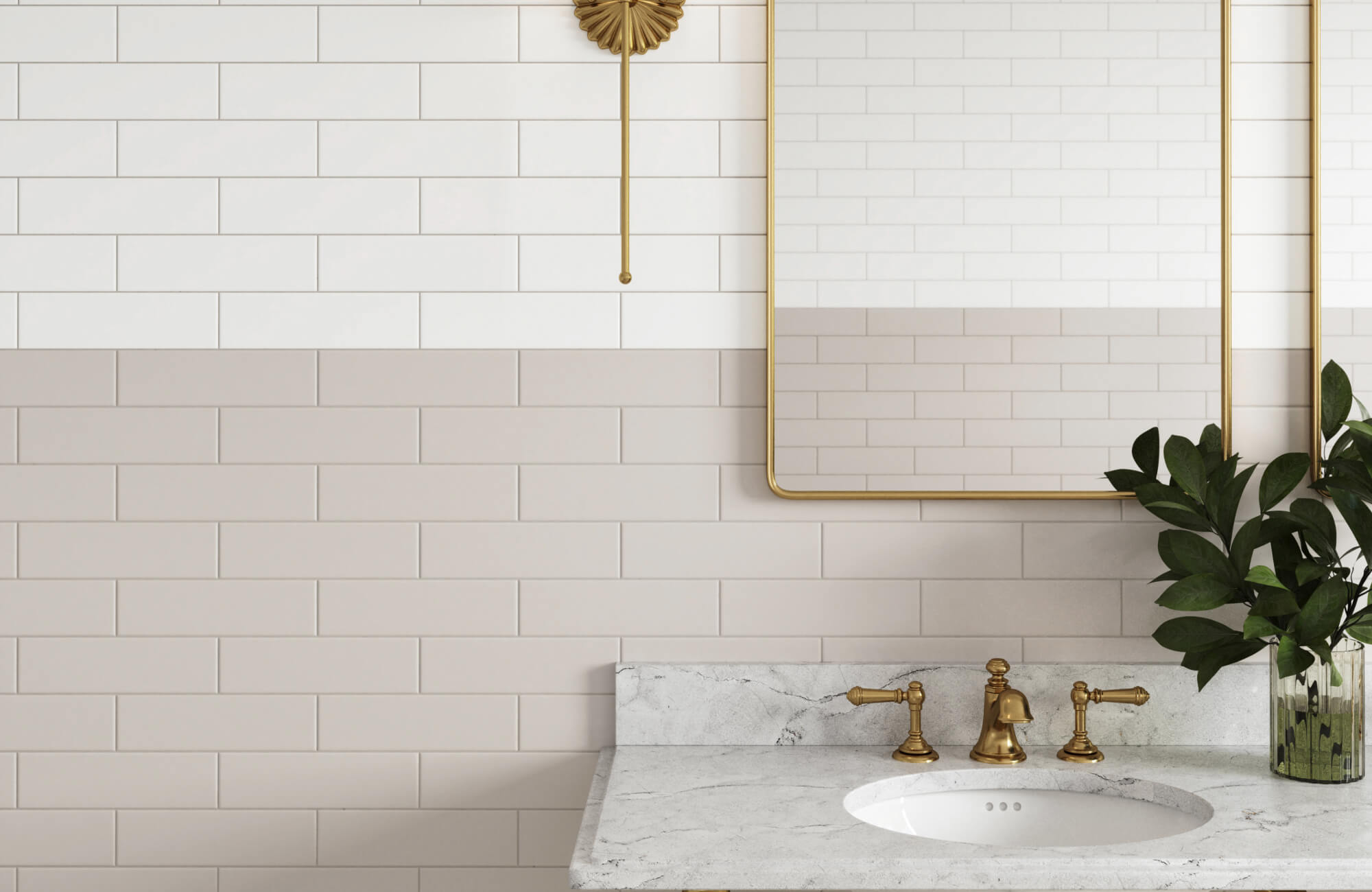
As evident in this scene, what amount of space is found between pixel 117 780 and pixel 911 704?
Answer: 1152 millimetres

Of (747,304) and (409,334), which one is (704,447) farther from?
(409,334)

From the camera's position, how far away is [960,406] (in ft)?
5.01

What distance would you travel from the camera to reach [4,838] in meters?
1.55

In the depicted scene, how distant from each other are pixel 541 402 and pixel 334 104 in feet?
1.74

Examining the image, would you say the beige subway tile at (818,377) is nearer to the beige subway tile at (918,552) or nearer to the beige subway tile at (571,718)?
the beige subway tile at (918,552)

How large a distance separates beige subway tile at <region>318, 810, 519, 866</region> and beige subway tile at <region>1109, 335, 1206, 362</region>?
110 centimetres

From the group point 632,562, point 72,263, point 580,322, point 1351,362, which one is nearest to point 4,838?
point 72,263

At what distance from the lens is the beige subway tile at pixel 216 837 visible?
1.55 meters

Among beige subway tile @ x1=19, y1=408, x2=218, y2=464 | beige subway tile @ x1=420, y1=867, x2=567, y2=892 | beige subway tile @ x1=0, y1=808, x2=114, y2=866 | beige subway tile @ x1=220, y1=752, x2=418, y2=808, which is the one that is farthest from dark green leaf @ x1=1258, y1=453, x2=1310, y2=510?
beige subway tile @ x1=0, y1=808, x2=114, y2=866

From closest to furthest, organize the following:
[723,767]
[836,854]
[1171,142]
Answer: [836,854] → [723,767] → [1171,142]

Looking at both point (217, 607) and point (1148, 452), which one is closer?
point (1148, 452)

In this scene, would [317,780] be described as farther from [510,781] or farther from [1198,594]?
[1198,594]

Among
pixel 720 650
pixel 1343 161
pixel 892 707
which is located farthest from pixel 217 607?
pixel 1343 161

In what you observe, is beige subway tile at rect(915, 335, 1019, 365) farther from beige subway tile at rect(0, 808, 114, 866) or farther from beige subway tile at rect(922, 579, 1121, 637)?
beige subway tile at rect(0, 808, 114, 866)
